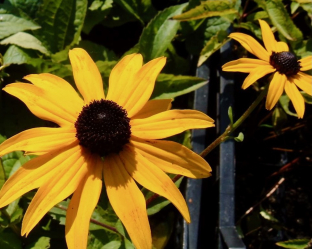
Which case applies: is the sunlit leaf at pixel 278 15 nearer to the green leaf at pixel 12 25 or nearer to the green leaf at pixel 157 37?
the green leaf at pixel 157 37

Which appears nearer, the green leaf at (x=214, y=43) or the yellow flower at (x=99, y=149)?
the yellow flower at (x=99, y=149)

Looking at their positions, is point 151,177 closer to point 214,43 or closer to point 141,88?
point 141,88

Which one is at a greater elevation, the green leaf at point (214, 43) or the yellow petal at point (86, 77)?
the green leaf at point (214, 43)

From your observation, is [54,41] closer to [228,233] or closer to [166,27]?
[166,27]

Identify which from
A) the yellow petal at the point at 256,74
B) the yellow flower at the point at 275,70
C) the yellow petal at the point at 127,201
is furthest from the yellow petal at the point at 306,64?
the yellow petal at the point at 127,201

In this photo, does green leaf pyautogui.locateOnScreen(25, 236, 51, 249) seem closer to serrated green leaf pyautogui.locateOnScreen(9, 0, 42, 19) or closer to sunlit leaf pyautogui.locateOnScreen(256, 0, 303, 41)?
serrated green leaf pyautogui.locateOnScreen(9, 0, 42, 19)

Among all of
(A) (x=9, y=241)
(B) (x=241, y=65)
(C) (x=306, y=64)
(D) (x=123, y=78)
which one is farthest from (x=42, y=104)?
(C) (x=306, y=64)

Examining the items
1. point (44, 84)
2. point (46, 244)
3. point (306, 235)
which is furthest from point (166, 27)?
point (306, 235)

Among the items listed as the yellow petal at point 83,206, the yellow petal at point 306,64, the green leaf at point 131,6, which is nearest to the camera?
the yellow petal at point 83,206
